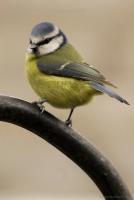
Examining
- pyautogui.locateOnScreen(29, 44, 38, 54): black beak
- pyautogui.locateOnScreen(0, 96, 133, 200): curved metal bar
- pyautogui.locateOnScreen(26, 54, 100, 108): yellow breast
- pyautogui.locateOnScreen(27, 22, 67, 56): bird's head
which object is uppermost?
pyautogui.locateOnScreen(27, 22, 67, 56): bird's head

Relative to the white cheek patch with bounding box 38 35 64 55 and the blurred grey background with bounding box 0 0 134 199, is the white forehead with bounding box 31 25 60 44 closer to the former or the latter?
the white cheek patch with bounding box 38 35 64 55

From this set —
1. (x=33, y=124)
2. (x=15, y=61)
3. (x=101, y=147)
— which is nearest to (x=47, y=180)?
(x=101, y=147)

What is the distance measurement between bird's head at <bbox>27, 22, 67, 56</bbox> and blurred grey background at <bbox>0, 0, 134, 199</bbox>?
6.01 ft

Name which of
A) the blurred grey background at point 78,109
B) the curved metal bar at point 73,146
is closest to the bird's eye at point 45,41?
the curved metal bar at point 73,146

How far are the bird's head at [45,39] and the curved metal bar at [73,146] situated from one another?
0.70m

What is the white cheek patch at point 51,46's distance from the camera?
3.18 meters

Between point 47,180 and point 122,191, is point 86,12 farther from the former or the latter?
point 122,191

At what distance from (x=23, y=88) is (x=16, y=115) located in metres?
3.26

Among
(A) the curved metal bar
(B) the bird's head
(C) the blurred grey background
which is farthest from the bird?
(C) the blurred grey background

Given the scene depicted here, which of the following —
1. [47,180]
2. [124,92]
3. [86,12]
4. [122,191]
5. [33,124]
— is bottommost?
[122,191]

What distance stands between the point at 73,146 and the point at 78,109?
325cm

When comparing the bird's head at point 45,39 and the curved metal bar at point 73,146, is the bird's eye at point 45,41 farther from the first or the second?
the curved metal bar at point 73,146

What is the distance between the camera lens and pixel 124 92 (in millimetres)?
5508

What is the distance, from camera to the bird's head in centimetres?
299
